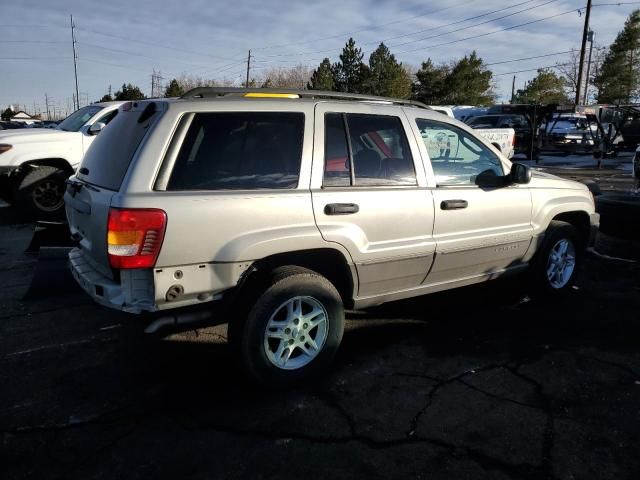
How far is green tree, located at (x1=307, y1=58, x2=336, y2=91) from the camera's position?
52344 mm

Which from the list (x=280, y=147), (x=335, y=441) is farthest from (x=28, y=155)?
(x=335, y=441)

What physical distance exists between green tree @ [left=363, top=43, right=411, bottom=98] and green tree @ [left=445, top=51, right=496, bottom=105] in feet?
14.4

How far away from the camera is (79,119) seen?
887cm

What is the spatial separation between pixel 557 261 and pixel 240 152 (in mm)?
3336

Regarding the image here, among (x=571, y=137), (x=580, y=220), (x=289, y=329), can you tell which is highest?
(x=571, y=137)

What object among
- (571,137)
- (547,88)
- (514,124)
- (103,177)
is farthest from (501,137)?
(547,88)

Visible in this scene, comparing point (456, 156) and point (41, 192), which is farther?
point (41, 192)

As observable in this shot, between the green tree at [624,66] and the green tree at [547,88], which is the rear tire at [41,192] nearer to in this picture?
the green tree at [624,66]

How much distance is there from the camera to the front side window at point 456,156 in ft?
12.6

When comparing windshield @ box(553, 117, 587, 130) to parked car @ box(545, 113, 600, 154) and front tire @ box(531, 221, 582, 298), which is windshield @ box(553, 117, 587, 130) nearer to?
parked car @ box(545, 113, 600, 154)

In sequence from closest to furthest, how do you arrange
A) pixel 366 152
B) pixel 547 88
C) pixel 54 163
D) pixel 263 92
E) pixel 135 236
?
pixel 135 236, pixel 263 92, pixel 366 152, pixel 54 163, pixel 547 88

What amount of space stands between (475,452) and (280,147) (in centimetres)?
208

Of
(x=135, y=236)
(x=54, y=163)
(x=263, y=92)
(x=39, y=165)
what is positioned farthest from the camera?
(x=54, y=163)

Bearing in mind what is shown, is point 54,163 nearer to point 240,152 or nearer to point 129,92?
point 240,152
